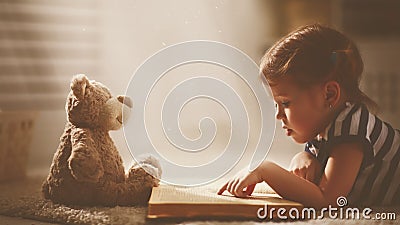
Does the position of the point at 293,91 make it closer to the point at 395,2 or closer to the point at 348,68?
the point at 348,68

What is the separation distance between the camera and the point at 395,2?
3.17 ft

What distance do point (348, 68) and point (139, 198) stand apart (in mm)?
342

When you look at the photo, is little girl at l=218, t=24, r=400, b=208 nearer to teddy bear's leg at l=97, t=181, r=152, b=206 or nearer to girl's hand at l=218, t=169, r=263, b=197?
girl's hand at l=218, t=169, r=263, b=197

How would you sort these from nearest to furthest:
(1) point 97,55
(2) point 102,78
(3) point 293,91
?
(3) point 293,91 < (2) point 102,78 < (1) point 97,55

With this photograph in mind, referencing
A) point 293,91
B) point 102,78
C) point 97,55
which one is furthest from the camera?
point 97,55

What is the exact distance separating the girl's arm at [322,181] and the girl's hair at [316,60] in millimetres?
91

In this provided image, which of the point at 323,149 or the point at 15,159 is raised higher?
the point at 323,149

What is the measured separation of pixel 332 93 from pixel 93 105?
330 mm

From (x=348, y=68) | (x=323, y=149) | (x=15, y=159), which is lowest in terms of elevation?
(x=15, y=159)

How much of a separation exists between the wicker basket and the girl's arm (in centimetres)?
47

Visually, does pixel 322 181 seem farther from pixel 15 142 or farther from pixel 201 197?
pixel 15 142

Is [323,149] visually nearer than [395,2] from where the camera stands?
Yes

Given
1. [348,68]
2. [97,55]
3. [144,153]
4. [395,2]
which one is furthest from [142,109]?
[395,2]

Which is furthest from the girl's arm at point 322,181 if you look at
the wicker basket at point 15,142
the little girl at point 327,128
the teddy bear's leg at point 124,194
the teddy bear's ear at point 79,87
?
the wicker basket at point 15,142
